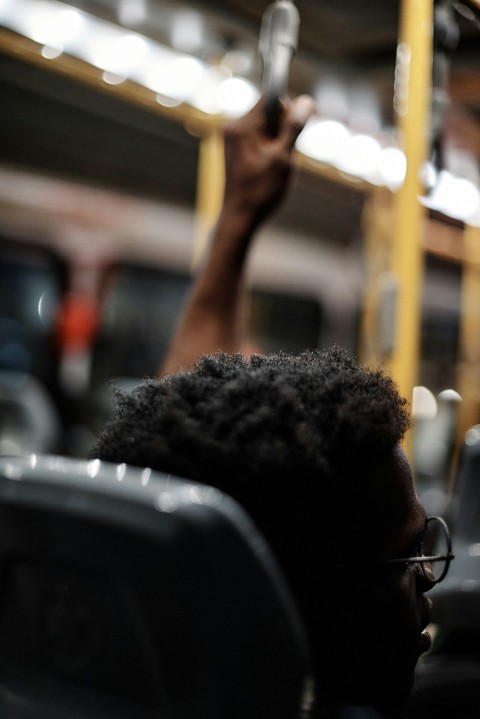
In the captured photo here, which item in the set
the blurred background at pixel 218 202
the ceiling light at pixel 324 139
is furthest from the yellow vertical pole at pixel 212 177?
the ceiling light at pixel 324 139

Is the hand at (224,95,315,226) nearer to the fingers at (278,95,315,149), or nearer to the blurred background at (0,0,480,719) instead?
the fingers at (278,95,315,149)

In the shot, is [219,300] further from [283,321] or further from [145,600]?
[283,321]

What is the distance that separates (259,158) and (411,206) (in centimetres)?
38

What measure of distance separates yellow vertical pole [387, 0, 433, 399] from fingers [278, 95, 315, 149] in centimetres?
33

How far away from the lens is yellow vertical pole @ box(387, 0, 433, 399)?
189 centimetres

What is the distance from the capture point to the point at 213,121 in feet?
9.80

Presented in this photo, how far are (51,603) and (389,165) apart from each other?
309 centimetres

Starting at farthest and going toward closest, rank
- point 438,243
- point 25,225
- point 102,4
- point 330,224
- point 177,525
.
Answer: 1. point 330,224
2. point 25,225
3. point 438,243
4. point 102,4
5. point 177,525

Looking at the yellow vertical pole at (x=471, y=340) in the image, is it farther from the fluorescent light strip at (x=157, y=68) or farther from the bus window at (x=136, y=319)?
the bus window at (x=136, y=319)

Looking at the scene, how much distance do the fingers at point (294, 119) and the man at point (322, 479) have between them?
0.79m

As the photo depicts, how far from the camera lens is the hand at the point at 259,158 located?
5.45 feet

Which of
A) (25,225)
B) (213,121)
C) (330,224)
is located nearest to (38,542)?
(213,121)

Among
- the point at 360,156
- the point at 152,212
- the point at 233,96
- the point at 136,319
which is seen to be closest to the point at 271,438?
the point at 233,96

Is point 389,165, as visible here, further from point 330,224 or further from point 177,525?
point 330,224
